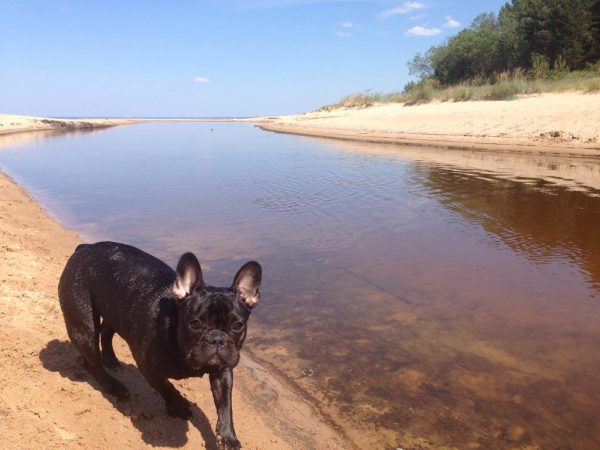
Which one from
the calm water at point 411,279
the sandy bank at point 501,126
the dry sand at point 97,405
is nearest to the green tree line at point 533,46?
the sandy bank at point 501,126

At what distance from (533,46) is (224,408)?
47.0 meters

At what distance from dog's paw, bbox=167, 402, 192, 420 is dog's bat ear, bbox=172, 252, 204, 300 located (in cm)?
100

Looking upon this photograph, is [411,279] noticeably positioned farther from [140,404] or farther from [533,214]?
[533,214]

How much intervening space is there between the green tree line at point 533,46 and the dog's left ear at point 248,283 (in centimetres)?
3986

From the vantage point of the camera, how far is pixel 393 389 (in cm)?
459

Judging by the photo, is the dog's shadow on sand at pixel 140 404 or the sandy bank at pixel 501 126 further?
the sandy bank at pixel 501 126

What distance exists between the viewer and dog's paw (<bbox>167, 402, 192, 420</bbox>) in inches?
148

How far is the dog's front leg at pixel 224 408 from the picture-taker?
133 inches

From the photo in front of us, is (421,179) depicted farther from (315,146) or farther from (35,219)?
(315,146)

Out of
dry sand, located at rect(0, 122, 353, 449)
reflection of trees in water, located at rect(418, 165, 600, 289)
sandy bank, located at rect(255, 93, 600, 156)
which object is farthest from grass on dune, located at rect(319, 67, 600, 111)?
dry sand, located at rect(0, 122, 353, 449)

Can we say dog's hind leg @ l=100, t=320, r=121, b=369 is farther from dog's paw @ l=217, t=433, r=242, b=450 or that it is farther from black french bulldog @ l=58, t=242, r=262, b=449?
dog's paw @ l=217, t=433, r=242, b=450

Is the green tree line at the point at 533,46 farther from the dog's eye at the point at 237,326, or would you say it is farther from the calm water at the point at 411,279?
the dog's eye at the point at 237,326

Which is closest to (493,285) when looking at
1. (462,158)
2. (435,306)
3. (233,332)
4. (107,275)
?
(435,306)

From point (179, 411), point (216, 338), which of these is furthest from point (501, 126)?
point (216, 338)
